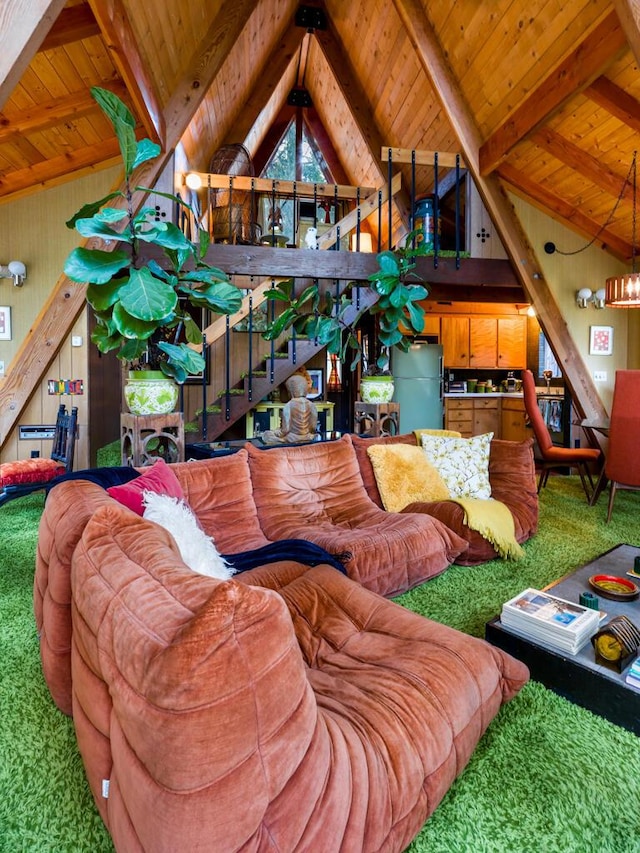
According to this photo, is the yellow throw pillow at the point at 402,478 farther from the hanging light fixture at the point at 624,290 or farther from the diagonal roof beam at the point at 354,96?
the diagonal roof beam at the point at 354,96

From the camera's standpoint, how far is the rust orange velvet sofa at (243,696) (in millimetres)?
687

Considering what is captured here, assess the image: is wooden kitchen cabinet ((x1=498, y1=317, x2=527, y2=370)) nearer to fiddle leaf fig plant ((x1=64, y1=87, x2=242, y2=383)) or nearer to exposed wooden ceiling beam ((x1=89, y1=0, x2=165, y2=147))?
exposed wooden ceiling beam ((x1=89, y1=0, x2=165, y2=147))

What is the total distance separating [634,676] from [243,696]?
4.45 feet

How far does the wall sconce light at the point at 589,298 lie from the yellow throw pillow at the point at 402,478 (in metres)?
Answer: 3.64

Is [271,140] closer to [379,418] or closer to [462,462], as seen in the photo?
[379,418]

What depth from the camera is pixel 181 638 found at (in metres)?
0.69

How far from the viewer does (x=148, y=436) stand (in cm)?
272

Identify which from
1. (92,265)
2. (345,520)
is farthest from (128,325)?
(345,520)

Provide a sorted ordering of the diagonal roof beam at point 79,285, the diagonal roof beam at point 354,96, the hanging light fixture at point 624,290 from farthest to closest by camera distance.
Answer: the diagonal roof beam at point 354,96 < the diagonal roof beam at point 79,285 < the hanging light fixture at point 624,290

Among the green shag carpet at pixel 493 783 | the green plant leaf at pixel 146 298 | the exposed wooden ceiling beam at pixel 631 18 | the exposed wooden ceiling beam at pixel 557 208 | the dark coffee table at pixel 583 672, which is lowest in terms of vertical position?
the green shag carpet at pixel 493 783

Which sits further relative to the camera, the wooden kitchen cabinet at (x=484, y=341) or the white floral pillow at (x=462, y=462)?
the wooden kitchen cabinet at (x=484, y=341)

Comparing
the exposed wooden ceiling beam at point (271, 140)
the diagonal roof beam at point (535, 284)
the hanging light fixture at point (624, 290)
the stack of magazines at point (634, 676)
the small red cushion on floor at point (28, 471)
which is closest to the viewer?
the stack of magazines at point (634, 676)

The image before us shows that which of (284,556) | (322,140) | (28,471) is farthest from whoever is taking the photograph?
(322,140)

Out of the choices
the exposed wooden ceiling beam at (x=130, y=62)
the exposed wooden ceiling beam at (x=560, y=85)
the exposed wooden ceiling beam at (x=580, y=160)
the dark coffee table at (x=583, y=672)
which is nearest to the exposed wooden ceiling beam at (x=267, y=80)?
the exposed wooden ceiling beam at (x=130, y=62)
